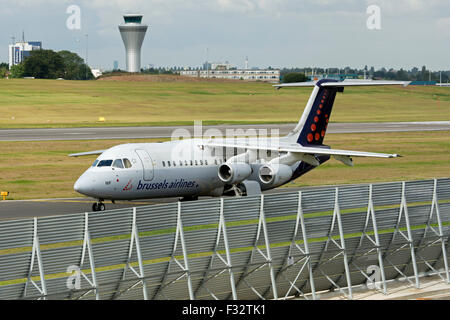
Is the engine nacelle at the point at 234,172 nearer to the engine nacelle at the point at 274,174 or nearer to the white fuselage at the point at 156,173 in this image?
the white fuselage at the point at 156,173

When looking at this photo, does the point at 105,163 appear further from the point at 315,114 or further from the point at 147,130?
the point at 147,130

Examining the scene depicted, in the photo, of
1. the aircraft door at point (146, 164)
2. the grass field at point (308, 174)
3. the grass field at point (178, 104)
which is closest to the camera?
the aircraft door at point (146, 164)

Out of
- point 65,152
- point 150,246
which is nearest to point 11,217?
point 150,246

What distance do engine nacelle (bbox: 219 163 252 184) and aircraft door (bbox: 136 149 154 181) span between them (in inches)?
177

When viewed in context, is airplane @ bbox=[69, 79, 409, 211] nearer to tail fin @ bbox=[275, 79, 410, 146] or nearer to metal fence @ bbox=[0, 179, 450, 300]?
tail fin @ bbox=[275, 79, 410, 146]

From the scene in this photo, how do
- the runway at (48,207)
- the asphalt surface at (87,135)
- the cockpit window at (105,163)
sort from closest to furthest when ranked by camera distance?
the cockpit window at (105,163) → the runway at (48,207) → the asphalt surface at (87,135)

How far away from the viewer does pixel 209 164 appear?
134 feet

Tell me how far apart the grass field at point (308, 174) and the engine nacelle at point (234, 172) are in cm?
972

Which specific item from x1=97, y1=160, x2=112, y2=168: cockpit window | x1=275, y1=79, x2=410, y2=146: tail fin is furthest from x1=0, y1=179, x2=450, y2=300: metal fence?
x1=275, y1=79, x2=410, y2=146: tail fin

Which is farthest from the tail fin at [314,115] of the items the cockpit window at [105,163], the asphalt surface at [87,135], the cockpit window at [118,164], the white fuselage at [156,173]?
the cockpit window at [105,163]

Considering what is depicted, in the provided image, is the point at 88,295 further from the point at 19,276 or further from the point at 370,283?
the point at 370,283

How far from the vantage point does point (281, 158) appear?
1668 inches

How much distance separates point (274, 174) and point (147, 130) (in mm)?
49127

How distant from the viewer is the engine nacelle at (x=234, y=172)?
4016cm
